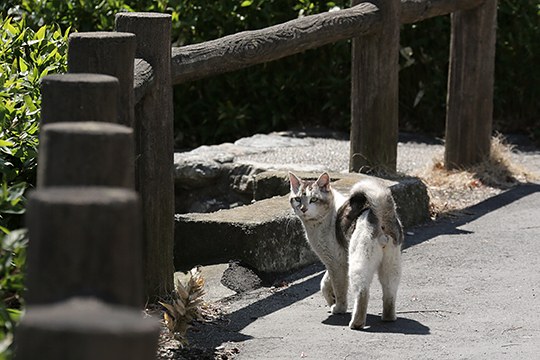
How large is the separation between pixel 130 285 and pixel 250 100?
8.62 metres

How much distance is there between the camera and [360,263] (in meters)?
5.23

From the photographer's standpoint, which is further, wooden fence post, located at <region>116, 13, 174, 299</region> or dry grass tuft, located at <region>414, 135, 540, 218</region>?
dry grass tuft, located at <region>414, 135, 540, 218</region>

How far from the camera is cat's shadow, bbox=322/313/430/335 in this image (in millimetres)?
5188

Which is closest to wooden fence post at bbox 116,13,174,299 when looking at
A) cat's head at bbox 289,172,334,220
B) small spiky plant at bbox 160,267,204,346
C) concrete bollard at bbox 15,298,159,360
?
small spiky plant at bbox 160,267,204,346

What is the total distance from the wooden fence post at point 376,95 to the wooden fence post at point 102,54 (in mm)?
3084

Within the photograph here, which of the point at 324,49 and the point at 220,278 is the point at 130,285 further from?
the point at 324,49

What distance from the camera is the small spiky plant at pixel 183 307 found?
15.5ft

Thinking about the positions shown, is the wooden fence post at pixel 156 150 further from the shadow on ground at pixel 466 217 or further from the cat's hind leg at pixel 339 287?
the shadow on ground at pixel 466 217

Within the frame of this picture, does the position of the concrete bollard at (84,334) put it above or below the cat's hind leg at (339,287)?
above

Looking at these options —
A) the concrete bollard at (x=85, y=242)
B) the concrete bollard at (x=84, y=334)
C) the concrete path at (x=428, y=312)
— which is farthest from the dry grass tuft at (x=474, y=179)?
the concrete bollard at (x=84, y=334)

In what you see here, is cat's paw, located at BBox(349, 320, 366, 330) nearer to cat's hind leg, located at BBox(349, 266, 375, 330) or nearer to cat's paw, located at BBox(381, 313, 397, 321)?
cat's hind leg, located at BBox(349, 266, 375, 330)

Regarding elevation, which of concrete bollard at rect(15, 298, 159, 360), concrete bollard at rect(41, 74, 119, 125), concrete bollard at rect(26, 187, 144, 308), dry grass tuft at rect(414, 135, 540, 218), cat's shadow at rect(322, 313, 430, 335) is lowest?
cat's shadow at rect(322, 313, 430, 335)

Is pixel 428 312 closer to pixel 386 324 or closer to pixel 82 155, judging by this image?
pixel 386 324

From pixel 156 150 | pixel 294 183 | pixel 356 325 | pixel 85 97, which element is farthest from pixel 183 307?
pixel 85 97
